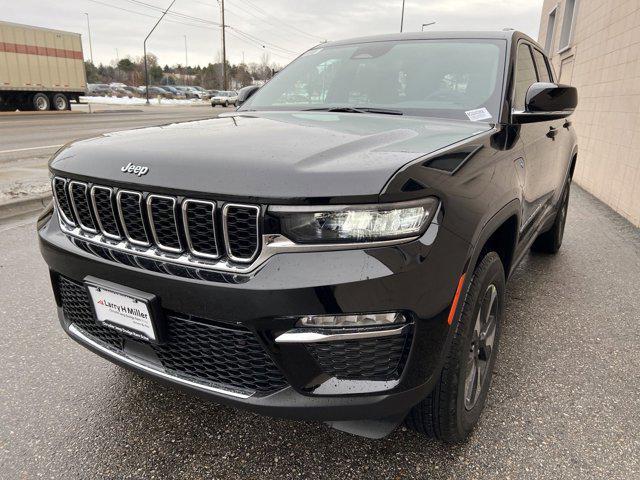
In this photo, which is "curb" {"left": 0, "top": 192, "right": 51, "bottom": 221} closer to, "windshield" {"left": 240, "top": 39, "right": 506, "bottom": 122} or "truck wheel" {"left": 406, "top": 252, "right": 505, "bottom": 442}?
"windshield" {"left": 240, "top": 39, "right": 506, "bottom": 122}

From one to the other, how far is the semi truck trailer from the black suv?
26.5m

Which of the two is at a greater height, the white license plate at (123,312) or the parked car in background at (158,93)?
the parked car in background at (158,93)

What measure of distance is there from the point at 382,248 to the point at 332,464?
1.04m

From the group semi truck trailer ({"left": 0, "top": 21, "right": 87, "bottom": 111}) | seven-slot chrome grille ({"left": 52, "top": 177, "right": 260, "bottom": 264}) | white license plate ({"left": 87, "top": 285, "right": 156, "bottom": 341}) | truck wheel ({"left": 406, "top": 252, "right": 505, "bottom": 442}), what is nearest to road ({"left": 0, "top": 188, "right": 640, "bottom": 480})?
truck wheel ({"left": 406, "top": 252, "right": 505, "bottom": 442})

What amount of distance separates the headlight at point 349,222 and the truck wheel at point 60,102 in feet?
98.6

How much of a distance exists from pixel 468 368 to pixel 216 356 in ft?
3.36

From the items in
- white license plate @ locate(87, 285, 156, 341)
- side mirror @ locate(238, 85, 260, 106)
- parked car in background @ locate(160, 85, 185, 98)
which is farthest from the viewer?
parked car in background @ locate(160, 85, 185, 98)

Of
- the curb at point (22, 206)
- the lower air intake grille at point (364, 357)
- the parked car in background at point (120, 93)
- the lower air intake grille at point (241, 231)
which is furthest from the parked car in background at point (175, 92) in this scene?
the lower air intake grille at point (364, 357)

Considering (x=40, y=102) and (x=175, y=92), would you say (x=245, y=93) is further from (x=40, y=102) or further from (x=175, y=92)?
(x=175, y=92)

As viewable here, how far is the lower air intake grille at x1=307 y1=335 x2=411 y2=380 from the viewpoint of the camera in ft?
5.10

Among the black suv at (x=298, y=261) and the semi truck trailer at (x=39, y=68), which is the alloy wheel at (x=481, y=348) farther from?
the semi truck trailer at (x=39, y=68)

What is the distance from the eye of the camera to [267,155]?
A: 169 centimetres

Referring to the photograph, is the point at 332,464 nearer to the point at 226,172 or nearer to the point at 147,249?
the point at 147,249

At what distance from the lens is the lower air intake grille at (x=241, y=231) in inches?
61.0
